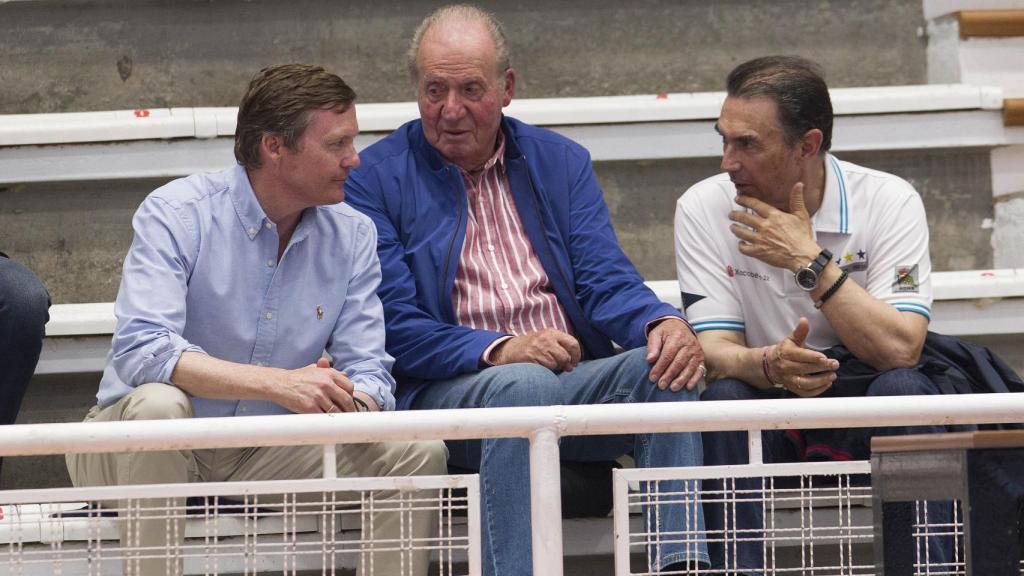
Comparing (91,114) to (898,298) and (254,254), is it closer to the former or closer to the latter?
(254,254)

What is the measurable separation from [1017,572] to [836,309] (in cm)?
109

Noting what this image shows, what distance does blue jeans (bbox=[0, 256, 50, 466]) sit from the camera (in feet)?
6.63

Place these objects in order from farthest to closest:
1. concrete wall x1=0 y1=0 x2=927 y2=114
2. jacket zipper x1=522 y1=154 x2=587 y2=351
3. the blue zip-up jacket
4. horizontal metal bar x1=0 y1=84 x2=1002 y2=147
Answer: concrete wall x1=0 y1=0 x2=927 y2=114 → horizontal metal bar x1=0 y1=84 x2=1002 y2=147 → jacket zipper x1=522 y1=154 x2=587 y2=351 → the blue zip-up jacket

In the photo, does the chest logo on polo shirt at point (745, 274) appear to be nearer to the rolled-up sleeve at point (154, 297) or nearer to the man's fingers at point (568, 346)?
the man's fingers at point (568, 346)

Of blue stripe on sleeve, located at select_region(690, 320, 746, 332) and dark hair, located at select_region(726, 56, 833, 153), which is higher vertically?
dark hair, located at select_region(726, 56, 833, 153)

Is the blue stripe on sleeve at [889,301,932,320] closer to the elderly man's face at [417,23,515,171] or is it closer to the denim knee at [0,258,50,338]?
the elderly man's face at [417,23,515,171]

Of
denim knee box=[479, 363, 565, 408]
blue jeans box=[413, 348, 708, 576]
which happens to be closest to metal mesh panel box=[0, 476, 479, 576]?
blue jeans box=[413, 348, 708, 576]

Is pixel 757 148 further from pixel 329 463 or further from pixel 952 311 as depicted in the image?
pixel 329 463

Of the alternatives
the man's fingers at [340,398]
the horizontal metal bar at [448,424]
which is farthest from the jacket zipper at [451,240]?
the horizontal metal bar at [448,424]

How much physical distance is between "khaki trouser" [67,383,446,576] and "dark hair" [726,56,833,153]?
76 centimetres

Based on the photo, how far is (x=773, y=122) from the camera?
216 centimetres

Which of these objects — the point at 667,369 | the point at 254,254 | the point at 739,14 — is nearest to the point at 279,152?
the point at 254,254

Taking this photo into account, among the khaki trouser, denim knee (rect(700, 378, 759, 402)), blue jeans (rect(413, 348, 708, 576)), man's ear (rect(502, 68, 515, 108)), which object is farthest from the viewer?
man's ear (rect(502, 68, 515, 108))

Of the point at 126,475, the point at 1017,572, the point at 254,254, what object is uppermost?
the point at 254,254
